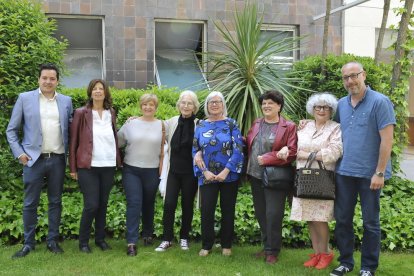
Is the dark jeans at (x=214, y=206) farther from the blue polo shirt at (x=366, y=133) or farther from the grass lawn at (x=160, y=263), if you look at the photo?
the blue polo shirt at (x=366, y=133)

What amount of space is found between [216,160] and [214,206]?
46cm

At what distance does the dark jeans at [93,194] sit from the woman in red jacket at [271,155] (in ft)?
4.56

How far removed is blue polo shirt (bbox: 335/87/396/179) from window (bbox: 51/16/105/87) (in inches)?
247

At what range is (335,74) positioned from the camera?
6922mm

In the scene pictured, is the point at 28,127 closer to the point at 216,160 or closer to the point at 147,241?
the point at 147,241

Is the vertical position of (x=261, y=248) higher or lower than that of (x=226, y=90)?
lower

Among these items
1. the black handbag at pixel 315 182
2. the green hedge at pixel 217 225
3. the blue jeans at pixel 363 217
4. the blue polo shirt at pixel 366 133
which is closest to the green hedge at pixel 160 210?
the green hedge at pixel 217 225

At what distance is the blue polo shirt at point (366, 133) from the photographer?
379 cm

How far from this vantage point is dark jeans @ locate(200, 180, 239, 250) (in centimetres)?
452

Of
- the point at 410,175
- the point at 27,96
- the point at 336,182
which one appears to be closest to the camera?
the point at 336,182

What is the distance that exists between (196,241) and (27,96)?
2314mm

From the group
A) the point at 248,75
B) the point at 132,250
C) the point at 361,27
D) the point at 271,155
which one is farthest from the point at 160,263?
the point at 361,27

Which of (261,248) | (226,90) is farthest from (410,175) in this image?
(261,248)

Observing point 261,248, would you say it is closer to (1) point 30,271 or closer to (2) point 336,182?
(2) point 336,182
